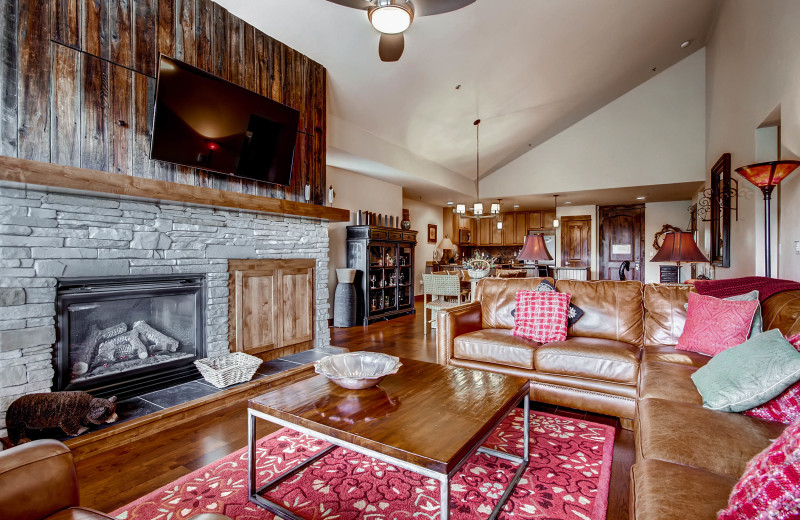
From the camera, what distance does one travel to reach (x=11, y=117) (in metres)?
2.14

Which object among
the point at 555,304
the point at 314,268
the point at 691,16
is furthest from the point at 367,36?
the point at 691,16

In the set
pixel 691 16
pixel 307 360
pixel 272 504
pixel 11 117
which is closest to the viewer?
pixel 272 504

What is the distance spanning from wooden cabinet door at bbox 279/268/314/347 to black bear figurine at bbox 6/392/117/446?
171cm

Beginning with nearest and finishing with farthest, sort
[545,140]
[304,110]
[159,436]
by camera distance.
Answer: [159,436] → [304,110] → [545,140]

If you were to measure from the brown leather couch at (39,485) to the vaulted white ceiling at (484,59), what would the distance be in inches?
133

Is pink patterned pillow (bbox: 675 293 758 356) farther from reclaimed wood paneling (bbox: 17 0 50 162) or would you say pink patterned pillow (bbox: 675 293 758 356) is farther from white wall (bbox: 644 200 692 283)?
white wall (bbox: 644 200 692 283)

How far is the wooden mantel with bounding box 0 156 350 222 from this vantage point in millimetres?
2016

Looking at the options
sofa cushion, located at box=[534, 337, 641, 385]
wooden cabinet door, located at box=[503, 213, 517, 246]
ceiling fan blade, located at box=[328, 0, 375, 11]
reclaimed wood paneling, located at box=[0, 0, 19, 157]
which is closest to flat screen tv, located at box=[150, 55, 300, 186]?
reclaimed wood paneling, located at box=[0, 0, 19, 157]

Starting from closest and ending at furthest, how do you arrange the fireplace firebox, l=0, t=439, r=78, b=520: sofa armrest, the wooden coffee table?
l=0, t=439, r=78, b=520: sofa armrest, the wooden coffee table, the fireplace firebox

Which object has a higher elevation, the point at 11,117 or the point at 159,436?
the point at 11,117

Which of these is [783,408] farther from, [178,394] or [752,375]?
[178,394]

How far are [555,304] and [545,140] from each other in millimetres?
5708

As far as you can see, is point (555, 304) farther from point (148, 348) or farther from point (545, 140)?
point (545, 140)

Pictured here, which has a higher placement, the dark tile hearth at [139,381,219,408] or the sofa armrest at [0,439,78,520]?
the sofa armrest at [0,439,78,520]
